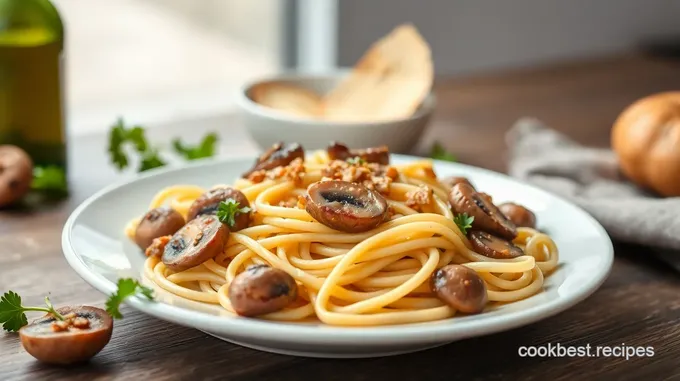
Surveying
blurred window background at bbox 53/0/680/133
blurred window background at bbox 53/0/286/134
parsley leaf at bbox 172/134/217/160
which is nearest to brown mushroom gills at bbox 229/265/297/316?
parsley leaf at bbox 172/134/217/160

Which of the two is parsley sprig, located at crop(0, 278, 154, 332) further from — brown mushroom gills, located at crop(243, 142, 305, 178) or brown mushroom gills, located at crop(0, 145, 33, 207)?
brown mushroom gills, located at crop(0, 145, 33, 207)

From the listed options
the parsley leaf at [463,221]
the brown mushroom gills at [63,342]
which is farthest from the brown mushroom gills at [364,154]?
the brown mushroom gills at [63,342]

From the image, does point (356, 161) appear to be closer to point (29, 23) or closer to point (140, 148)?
point (140, 148)

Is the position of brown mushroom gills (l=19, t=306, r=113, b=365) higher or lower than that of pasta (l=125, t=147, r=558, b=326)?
lower

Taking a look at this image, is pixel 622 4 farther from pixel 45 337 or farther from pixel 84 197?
pixel 45 337

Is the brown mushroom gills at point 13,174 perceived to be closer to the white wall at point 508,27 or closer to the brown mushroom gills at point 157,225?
the brown mushroom gills at point 157,225

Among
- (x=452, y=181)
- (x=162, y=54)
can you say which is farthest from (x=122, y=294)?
(x=162, y=54)

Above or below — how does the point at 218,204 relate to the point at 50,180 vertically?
above
